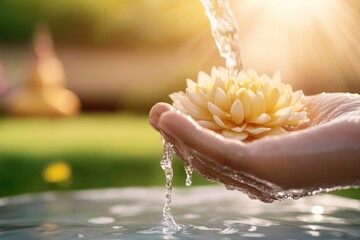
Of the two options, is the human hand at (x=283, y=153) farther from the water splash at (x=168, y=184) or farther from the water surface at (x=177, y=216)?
the water surface at (x=177, y=216)

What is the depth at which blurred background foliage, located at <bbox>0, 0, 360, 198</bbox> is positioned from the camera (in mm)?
7500

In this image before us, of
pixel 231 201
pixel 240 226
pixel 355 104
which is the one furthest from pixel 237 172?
pixel 231 201

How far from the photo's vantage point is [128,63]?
61.3 feet

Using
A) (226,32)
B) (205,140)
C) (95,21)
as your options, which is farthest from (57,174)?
(95,21)

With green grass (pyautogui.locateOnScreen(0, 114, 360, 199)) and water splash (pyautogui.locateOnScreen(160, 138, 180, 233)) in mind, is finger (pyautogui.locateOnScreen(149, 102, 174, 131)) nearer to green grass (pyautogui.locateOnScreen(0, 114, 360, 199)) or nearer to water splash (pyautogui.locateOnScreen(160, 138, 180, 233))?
water splash (pyautogui.locateOnScreen(160, 138, 180, 233))

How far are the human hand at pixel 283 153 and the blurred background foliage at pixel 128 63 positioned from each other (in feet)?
13.3

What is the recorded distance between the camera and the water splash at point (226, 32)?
11.9 feet

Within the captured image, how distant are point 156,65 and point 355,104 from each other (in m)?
15.3

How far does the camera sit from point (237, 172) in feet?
8.04

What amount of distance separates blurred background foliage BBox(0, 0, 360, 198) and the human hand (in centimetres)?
406

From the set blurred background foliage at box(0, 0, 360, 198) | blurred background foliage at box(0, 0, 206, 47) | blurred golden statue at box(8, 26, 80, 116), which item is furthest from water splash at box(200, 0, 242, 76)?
blurred background foliage at box(0, 0, 206, 47)

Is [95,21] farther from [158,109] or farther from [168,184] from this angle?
[158,109]

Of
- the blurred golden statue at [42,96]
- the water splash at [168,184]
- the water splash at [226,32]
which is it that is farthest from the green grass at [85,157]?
the water splash at [168,184]

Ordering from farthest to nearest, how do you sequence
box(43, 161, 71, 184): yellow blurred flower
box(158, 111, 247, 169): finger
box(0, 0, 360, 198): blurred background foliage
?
1. box(0, 0, 360, 198): blurred background foliage
2. box(43, 161, 71, 184): yellow blurred flower
3. box(158, 111, 247, 169): finger
